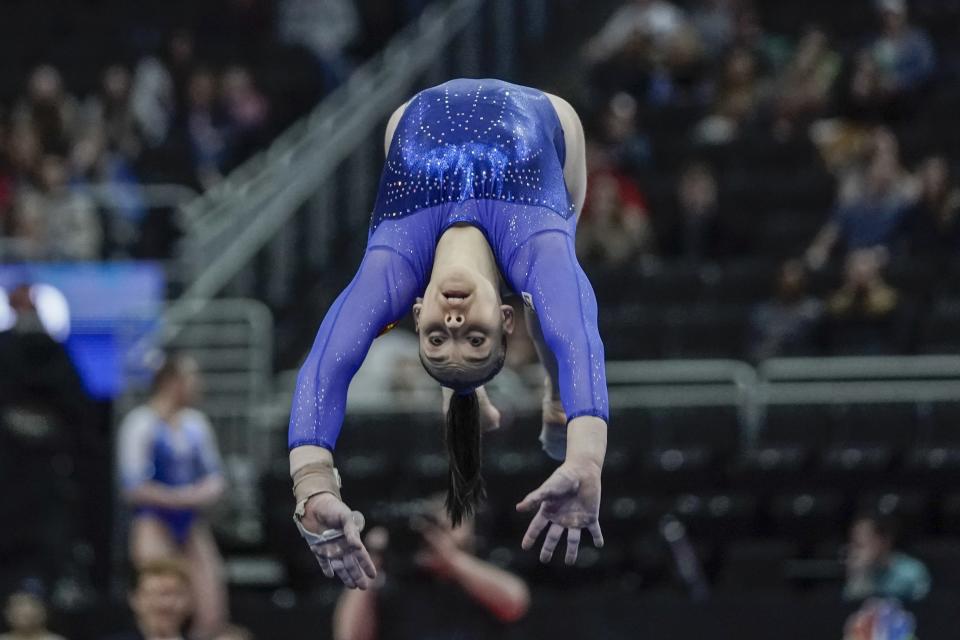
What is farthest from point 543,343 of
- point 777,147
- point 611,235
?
point 777,147

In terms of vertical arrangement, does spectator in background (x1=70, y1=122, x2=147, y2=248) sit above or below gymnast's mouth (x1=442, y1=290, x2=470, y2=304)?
above

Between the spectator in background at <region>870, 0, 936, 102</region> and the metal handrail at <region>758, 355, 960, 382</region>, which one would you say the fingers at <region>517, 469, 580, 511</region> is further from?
the spectator in background at <region>870, 0, 936, 102</region>

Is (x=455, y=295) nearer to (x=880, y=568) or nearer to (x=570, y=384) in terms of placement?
(x=570, y=384)

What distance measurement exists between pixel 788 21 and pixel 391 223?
28.8 ft

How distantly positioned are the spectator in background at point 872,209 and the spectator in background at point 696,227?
1.95ft

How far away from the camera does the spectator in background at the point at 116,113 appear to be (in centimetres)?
1277

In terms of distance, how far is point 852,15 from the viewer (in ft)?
43.7

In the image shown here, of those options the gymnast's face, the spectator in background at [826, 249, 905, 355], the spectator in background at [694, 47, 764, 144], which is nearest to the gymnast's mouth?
the gymnast's face

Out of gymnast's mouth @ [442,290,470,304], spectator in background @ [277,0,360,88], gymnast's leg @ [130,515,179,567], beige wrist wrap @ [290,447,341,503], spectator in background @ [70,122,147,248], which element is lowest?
beige wrist wrap @ [290,447,341,503]

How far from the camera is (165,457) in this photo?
8.70 m

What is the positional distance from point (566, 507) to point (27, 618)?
13.2ft

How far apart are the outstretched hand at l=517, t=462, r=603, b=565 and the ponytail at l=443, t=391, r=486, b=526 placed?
2.17 feet

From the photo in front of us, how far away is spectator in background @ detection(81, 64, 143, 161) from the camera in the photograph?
12766 millimetres

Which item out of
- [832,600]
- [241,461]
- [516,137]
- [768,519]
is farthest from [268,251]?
[516,137]
